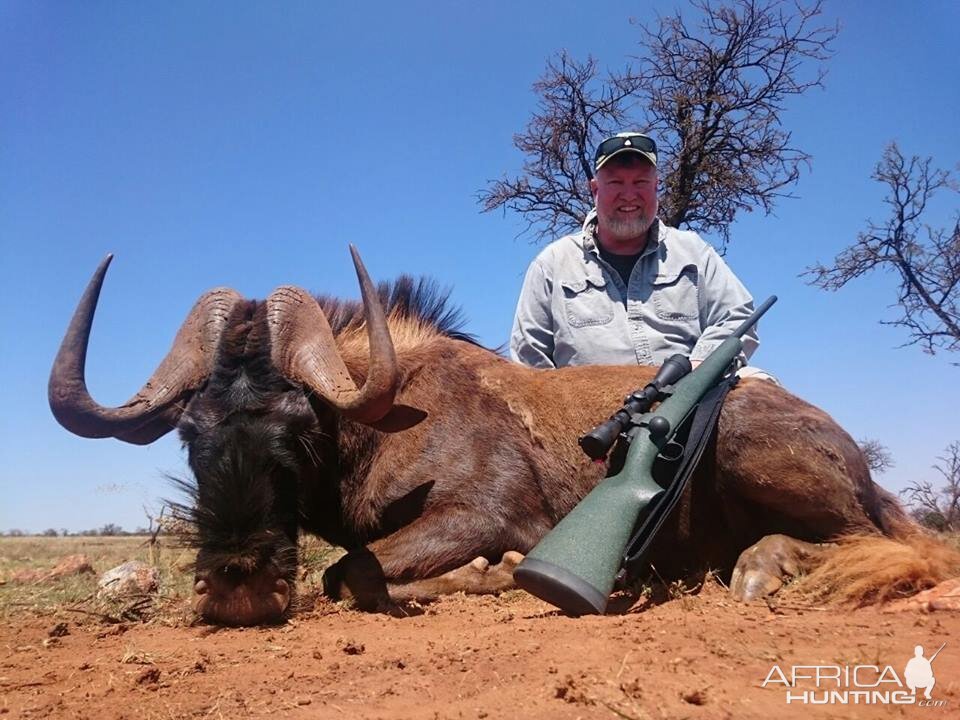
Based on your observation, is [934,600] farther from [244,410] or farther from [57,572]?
[57,572]

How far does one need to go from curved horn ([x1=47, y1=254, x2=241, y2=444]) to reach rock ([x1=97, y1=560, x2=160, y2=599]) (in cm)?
115

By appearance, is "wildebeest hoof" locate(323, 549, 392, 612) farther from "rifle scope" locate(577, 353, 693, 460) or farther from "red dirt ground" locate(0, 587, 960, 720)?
"rifle scope" locate(577, 353, 693, 460)

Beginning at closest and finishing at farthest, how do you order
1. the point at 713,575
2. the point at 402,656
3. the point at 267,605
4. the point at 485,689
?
the point at 485,689
the point at 402,656
the point at 267,605
the point at 713,575

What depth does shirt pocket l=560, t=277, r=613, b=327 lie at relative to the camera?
6613 mm

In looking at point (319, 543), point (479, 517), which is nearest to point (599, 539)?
point (479, 517)

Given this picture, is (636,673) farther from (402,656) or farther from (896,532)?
(896,532)

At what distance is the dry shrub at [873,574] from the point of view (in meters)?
3.64

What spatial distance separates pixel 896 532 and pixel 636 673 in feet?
10.2

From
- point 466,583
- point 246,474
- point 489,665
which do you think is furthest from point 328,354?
point 489,665

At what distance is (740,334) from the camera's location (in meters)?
5.12

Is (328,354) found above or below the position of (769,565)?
above

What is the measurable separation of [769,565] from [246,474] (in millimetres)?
2664

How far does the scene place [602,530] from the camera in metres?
3.16

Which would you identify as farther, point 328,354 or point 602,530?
point 328,354
